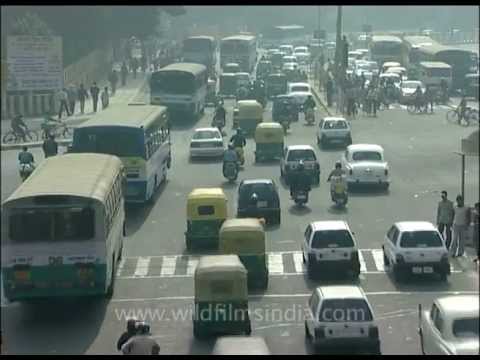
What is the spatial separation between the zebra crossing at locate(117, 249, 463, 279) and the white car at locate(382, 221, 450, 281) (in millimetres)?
1070

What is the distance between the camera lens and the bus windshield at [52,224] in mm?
19609

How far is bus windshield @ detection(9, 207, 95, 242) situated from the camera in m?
19.6

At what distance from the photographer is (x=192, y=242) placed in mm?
27797

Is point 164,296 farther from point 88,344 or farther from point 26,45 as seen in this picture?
point 26,45

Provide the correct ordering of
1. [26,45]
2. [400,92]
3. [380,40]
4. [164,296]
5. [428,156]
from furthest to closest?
1. [380,40]
2. [400,92]
3. [428,156]
4. [26,45]
5. [164,296]

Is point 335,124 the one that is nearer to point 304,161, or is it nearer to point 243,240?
point 304,161

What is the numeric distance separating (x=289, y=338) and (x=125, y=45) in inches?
2177

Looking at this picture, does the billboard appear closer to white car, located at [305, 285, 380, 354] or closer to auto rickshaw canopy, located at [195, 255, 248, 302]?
auto rickshaw canopy, located at [195, 255, 248, 302]

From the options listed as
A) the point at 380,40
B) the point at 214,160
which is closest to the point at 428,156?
the point at 214,160

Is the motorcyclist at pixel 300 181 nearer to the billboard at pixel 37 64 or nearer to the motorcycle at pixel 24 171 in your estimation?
the motorcycle at pixel 24 171

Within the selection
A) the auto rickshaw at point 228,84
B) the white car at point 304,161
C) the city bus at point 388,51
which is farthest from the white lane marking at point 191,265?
the city bus at point 388,51

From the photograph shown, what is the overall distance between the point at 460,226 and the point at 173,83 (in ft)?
105

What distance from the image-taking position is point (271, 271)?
25.5 metres

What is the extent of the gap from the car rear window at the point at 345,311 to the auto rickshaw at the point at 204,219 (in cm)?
943
